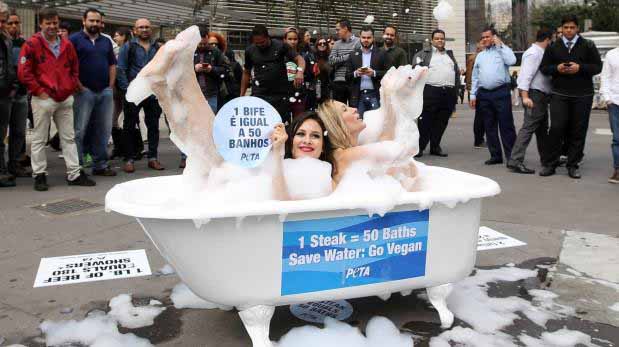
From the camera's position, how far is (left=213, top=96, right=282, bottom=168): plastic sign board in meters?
2.70

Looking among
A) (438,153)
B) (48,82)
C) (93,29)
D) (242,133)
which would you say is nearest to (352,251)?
(242,133)

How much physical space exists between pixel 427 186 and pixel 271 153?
1043mm

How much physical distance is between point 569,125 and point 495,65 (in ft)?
3.62

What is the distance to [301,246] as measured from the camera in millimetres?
2578

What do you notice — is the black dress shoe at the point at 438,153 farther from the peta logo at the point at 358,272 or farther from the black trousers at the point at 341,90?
the peta logo at the point at 358,272

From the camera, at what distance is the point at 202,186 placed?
9.76 ft

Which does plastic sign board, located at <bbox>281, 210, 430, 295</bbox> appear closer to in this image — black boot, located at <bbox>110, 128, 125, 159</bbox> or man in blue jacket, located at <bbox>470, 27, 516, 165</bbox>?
man in blue jacket, located at <bbox>470, 27, 516, 165</bbox>

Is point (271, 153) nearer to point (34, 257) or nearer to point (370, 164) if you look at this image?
point (370, 164)

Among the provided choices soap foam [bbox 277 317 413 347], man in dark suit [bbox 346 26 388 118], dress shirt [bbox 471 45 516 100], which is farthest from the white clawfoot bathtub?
man in dark suit [bbox 346 26 388 118]

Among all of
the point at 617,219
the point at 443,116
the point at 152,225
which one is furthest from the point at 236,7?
the point at 152,225

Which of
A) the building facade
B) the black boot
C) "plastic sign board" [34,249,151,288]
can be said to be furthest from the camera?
the building facade

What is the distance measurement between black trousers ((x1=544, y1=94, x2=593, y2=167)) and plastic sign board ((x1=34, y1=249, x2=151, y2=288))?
184 inches

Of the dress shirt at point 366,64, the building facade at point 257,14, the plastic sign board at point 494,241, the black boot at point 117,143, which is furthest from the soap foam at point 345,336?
the building facade at point 257,14

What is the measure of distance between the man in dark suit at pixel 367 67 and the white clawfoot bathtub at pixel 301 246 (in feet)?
16.2
